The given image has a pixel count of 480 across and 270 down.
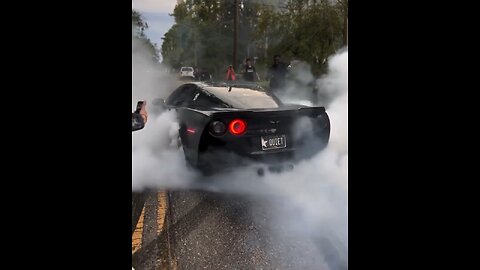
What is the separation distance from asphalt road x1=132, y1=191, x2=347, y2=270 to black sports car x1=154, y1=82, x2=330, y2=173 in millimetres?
358

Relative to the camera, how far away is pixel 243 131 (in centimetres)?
284

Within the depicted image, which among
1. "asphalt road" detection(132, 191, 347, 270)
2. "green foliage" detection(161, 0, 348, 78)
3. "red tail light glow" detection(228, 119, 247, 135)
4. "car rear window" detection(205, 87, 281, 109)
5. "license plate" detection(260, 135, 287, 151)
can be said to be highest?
"green foliage" detection(161, 0, 348, 78)

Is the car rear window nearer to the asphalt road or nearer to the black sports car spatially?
the black sports car

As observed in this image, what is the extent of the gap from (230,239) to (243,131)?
2.97 feet

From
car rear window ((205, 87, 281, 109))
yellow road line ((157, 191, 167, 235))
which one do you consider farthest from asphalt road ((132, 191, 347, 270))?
car rear window ((205, 87, 281, 109))

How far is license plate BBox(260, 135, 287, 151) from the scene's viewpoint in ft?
9.46

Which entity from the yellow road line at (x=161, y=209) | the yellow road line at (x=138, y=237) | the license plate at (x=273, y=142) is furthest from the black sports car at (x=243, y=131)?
the yellow road line at (x=138, y=237)

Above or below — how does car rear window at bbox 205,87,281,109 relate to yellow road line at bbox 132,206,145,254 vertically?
above
